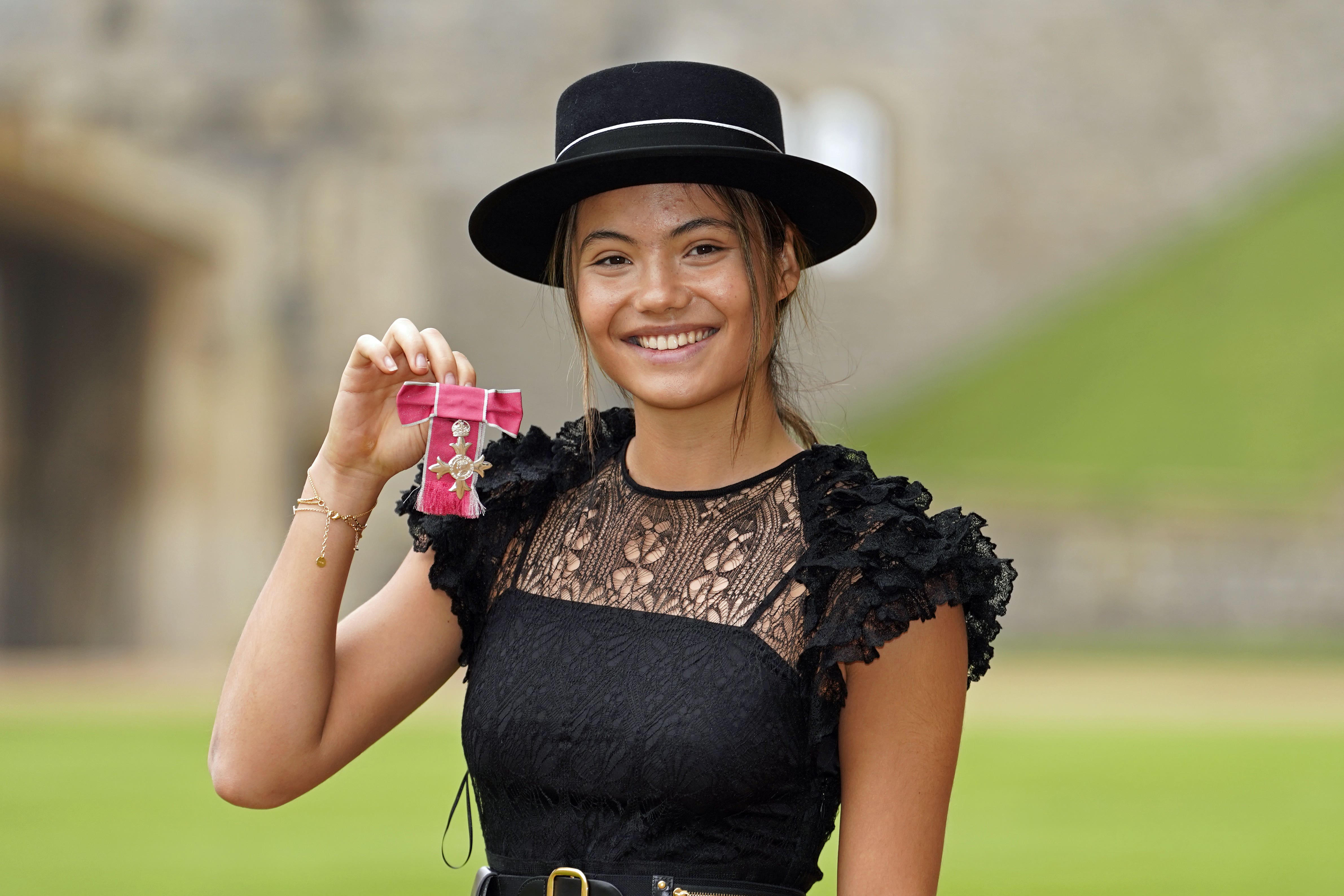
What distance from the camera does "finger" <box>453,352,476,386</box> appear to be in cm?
239

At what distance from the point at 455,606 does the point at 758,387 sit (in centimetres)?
59

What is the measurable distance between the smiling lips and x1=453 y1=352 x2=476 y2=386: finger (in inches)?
10.3

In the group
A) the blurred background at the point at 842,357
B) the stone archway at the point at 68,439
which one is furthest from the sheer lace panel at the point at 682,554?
the stone archway at the point at 68,439

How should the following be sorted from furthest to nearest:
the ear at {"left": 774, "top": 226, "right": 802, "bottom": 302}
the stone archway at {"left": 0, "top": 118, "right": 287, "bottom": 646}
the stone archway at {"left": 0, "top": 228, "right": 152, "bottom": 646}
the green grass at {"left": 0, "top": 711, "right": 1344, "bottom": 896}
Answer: the stone archway at {"left": 0, "top": 228, "right": 152, "bottom": 646}
the stone archway at {"left": 0, "top": 118, "right": 287, "bottom": 646}
the green grass at {"left": 0, "top": 711, "right": 1344, "bottom": 896}
the ear at {"left": 774, "top": 226, "right": 802, "bottom": 302}

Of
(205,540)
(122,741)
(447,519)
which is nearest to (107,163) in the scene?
(205,540)

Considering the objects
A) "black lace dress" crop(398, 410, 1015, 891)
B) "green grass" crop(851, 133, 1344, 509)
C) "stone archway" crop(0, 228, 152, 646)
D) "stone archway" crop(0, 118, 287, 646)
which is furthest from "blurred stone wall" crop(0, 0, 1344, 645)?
"black lace dress" crop(398, 410, 1015, 891)

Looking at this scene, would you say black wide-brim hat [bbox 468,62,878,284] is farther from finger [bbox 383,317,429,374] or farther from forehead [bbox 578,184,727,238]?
finger [bbox 383,317,429,374]

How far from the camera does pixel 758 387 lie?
8.29 feet

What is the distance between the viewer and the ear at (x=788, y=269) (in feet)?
8.41

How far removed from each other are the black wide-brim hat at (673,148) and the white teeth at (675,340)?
0.23 meters

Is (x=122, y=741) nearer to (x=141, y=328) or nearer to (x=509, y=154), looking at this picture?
(x=141, y=328)

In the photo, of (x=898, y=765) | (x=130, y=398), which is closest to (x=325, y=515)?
(x=898, y=765)

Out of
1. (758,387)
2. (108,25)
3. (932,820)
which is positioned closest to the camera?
(932,820)

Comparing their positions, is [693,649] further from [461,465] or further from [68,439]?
[68,439]
